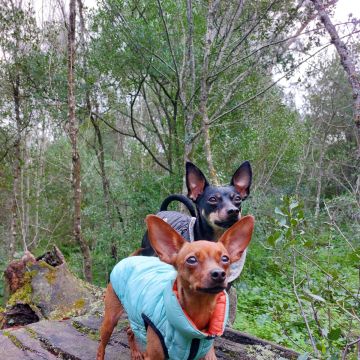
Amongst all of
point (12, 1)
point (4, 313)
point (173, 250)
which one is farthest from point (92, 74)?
point (173, 250)

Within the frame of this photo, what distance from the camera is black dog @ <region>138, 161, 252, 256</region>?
3308mm

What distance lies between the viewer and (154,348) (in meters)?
2.26

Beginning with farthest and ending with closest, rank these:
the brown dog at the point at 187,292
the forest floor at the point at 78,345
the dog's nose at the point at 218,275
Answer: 1. the forest floor at the point at 78,345
2. the brown dog at the point at 187,292
3. the dog's nose at the point at 218,275

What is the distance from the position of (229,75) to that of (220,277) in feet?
23.0

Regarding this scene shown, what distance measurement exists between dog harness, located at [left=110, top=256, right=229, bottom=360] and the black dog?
2.44 ft

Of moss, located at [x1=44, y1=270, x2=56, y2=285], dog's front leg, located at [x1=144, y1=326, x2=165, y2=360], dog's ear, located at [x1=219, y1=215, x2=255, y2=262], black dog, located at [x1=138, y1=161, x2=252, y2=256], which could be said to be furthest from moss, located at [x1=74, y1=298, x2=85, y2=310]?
dog's ear, located at [x1=219, y1=215, x2=255, y2=262]

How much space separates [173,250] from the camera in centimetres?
226

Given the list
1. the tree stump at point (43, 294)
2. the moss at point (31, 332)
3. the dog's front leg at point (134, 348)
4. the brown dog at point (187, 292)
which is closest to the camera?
the brown dog at point (187, 292)

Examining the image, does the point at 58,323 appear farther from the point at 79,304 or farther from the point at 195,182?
the point at 195,182

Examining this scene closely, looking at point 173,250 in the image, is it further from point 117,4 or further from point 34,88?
point 34,88

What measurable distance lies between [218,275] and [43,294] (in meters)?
3.11

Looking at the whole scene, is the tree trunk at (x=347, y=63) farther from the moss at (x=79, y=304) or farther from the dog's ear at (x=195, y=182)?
the moss at (x=79, y=304)

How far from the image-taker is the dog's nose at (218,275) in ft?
6.26

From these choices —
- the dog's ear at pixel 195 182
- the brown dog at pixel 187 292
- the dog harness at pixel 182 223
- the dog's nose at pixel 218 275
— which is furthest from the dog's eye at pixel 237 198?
the dog's nose at pixel 218 275
